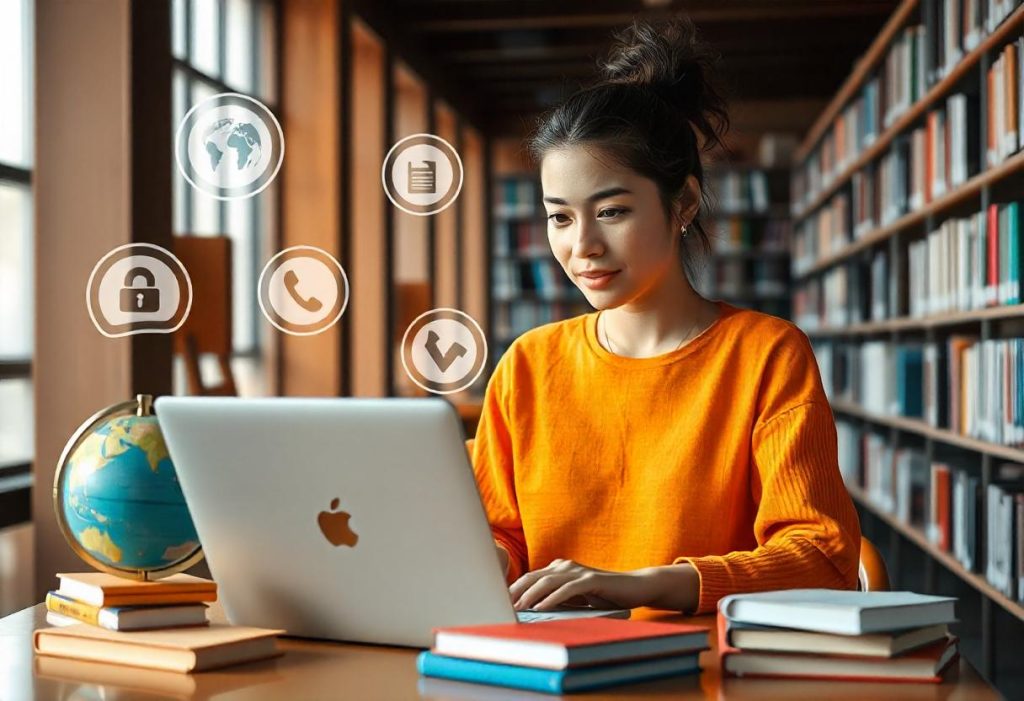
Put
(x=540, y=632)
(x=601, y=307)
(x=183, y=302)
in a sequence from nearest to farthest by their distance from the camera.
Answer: (x=540, y=632) < (x=601, y=307) < (x=183, y=302)

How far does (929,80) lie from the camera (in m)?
3.95

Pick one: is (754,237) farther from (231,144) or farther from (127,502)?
(127,502)

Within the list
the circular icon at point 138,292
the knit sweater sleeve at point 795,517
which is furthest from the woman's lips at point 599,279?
the circular icon at point 138,292

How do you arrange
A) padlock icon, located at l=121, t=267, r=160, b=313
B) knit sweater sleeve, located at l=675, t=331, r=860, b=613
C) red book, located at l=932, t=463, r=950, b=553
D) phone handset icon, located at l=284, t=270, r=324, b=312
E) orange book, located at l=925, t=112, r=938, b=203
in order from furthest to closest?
orange book, located at l=925, t=112, r=938, b=203 → red book, located at l=932, t=463, r=950, b=553 → padlock icon, located at l=121, t=267, r=160, b=313 → phone handset icon, located at l=284, t=270, r=324, b=312 → knit sweater sleeve, located at l=675, t=331, r=860, b=613

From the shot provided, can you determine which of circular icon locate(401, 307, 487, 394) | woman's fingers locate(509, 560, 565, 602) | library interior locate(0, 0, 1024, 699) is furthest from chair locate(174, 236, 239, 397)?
woman's fingers locate(509, 560, 565, 602)

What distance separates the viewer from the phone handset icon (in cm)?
223

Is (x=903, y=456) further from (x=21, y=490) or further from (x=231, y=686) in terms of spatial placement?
(x=231, y=686)

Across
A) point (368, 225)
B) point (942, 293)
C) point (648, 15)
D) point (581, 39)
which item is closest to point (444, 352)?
point (942, 293)

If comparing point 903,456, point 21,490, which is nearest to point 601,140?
point 21,490

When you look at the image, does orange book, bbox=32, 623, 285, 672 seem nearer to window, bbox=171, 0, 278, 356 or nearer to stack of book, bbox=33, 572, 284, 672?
stack of book, bbox=33, 572, 284, 672

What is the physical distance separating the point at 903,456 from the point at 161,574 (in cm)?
370

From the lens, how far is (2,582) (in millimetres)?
3045

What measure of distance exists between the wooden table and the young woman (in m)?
0.30

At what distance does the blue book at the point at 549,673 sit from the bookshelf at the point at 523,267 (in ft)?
24.5
